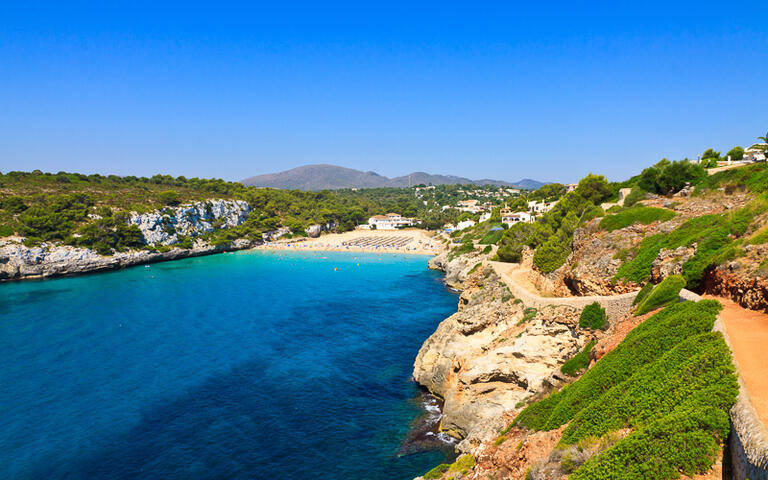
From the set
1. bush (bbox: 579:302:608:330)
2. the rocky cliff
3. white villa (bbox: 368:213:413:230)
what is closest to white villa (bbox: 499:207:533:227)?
white villa (bbox: 368:213:413:230)

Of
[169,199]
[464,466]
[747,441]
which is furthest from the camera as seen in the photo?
[169,199]

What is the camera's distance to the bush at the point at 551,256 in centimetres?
3206

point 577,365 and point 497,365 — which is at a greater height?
point 577,365

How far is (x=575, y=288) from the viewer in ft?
85.1

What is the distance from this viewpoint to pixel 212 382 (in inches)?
1181

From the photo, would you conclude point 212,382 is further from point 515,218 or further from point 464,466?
point 515,218

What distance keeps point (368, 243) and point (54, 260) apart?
68.8 metres

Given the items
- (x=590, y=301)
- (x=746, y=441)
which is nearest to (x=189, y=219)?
(x=590, y=301)

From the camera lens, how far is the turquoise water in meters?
21.0

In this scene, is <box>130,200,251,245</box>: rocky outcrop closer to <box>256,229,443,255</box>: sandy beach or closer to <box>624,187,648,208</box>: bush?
<box>256,229,443,255</box>: sandy beach

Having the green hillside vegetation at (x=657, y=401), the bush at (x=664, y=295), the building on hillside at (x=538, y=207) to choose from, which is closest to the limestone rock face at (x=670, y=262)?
the bush at (x=664, y=295)

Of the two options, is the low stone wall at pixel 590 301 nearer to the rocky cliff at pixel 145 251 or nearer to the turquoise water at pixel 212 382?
the turquoise water at pixel 212 382

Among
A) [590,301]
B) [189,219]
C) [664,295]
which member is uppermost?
[189,219]

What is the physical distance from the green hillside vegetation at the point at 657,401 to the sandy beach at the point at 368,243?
274ft
